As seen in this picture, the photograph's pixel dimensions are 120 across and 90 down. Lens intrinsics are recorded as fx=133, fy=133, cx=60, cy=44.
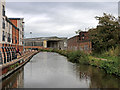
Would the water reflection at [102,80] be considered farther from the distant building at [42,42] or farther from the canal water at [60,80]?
the distant building at [42,42]

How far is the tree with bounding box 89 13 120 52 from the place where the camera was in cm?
2727

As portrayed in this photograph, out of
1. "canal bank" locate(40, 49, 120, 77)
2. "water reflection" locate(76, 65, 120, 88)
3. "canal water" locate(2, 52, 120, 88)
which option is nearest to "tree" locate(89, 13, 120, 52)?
"canal bank" locate(40, 49, 120, 77)

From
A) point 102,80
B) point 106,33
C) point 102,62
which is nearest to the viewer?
point 102,80

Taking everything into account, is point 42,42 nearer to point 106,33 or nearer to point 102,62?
point 106,33

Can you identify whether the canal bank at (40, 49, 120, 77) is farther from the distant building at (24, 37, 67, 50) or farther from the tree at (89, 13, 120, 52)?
the distant building at (24, 37, 67, 50)

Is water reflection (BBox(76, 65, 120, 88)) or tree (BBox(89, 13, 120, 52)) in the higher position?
tree (BBox(89, 13, 120, 52))

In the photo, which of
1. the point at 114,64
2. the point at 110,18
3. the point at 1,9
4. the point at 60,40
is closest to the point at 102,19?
the point at 110,18

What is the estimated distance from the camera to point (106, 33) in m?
27.9

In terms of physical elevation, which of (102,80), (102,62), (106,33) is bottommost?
(102,80)

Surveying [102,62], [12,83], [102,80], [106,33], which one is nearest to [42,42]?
[106,33]

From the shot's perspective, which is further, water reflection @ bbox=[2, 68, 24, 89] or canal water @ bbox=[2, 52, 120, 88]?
canal water @ bbox=[2, 52, 120, 88]

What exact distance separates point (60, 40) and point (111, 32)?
219 ft

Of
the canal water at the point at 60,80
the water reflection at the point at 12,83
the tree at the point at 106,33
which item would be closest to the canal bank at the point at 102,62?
the canal water at the point at 60,80

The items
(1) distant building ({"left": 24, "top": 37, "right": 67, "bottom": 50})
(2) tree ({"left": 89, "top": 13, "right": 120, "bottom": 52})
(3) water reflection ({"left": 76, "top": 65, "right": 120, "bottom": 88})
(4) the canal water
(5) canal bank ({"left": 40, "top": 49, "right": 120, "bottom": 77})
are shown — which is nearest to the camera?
(4) the canal water
